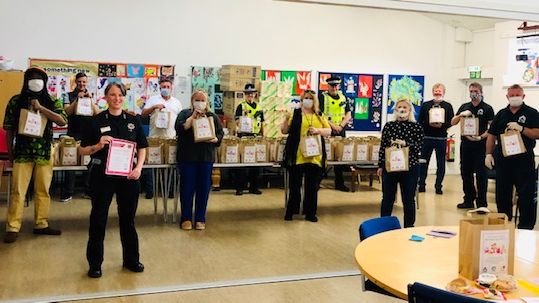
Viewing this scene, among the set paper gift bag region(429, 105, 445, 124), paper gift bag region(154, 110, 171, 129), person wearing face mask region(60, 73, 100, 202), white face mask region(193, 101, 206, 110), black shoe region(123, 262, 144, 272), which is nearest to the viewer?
black shoe region(123, 262, 144, 272)

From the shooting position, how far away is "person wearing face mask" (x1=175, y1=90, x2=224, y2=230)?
5.95m

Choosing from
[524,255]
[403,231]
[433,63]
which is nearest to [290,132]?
[403,231]

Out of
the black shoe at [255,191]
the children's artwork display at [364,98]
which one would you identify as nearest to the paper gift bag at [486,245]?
the black shoe at [255,191]

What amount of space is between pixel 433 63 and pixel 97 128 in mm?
8413

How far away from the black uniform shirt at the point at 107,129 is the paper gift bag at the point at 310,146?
2281 mm

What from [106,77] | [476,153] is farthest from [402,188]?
[106,77]

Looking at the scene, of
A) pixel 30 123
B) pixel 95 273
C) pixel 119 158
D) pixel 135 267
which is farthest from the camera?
pixel 30 123

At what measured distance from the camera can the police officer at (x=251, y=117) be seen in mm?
8625

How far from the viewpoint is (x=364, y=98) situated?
35.5 feet

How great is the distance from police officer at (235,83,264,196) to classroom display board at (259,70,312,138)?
0.59m

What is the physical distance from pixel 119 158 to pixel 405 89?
25.6 feet

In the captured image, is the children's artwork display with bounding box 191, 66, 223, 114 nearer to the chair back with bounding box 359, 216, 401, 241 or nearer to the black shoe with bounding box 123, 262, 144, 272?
the black shoe with bounding box 123, 262, 144, 272

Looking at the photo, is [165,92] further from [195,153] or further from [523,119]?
[523,119]

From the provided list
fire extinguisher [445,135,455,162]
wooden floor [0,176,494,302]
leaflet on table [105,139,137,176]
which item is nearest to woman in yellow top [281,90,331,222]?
wooden floor [0,176,494,302]
